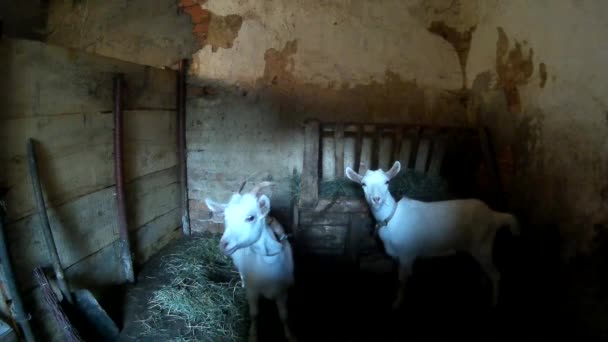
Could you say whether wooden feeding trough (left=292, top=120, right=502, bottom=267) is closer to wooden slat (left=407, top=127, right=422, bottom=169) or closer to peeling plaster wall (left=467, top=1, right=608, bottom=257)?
wooden slat (left=407, top=127, right=422, bottom=169)

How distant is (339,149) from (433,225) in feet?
4.35

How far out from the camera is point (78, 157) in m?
2.62

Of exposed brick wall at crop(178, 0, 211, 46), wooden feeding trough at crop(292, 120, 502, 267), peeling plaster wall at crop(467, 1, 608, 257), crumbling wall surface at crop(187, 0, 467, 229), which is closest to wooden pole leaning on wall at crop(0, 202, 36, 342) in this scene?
wooden feeding trough at crop(292, 120, 502, 267)

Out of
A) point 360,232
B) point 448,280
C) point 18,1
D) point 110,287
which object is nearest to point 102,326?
point 110,287

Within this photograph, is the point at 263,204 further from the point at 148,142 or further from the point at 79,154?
the point at 148,142

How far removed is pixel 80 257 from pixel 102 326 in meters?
0.55

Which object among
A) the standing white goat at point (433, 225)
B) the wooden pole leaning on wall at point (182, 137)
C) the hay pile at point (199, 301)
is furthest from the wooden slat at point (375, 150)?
the wooden pole leaning on wall at point (182, 137)

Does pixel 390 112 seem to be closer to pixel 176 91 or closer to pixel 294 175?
pixel 294 175

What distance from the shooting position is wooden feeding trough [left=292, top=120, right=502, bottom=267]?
10.4 ft

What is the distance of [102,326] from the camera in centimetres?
253

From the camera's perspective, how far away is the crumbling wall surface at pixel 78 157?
2.09 metres

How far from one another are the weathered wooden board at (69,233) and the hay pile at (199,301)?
0.73 metres

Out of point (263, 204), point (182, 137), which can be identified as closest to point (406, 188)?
point (263, 204)

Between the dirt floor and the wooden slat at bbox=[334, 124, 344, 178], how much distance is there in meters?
0.98
